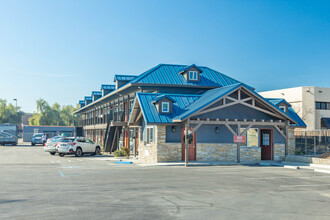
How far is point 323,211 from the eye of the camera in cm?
929

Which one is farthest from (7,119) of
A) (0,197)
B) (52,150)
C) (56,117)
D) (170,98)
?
(0,197)

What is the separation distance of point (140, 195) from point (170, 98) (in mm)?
14139

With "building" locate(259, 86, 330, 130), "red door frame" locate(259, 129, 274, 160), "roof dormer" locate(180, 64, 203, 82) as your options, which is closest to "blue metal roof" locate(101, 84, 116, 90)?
"roof dormer" locate(180, 64, 203, 82)

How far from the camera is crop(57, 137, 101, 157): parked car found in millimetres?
30016

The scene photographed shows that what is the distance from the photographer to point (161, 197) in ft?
35.7

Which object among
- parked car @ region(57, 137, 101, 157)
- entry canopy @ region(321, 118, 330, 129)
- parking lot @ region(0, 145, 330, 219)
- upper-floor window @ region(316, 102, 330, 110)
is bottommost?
parking lot @ region(0, 145, 330, 219)

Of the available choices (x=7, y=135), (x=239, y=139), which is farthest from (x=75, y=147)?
(x=7, y=135)

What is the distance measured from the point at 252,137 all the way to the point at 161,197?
17066 mm

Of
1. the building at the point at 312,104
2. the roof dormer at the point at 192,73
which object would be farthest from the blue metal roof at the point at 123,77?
the building at the point at 312,104

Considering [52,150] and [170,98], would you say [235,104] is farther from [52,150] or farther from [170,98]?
[52,150]

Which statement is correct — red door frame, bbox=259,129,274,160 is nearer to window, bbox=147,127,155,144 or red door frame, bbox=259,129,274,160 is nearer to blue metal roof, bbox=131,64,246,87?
window, bbox=147,127,155,144

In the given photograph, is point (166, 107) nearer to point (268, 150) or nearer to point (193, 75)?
point (268, 150)

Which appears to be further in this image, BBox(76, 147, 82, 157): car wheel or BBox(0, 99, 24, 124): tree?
BBox(0, 99, 24, 124): tree

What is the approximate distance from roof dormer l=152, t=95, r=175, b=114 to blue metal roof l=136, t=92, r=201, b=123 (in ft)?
0.79
